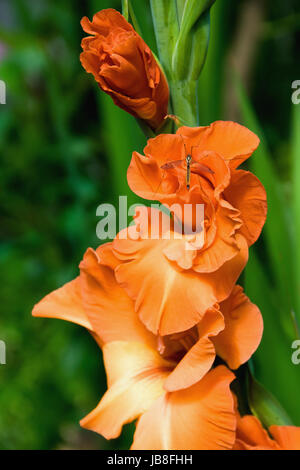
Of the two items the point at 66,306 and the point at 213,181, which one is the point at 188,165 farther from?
the point at 66,306

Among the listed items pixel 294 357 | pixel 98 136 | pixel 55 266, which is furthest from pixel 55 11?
pixel 294 357

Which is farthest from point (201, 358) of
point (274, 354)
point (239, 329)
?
point (274, 354)

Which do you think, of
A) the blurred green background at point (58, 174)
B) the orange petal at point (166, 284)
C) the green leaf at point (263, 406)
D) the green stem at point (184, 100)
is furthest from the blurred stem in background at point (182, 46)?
the blurred green background at point (58, 174)

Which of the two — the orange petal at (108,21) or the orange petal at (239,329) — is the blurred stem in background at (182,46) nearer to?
the orange petal at (108,21)

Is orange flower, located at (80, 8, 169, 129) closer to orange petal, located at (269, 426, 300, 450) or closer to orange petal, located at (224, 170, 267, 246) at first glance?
orange petal, located at (224, 170, 267, 246)

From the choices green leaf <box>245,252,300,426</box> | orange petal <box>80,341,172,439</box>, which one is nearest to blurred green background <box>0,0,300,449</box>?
green leaf <box>245,252,300,426</box>

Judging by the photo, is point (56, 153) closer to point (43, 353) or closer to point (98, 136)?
point (98, 136)
